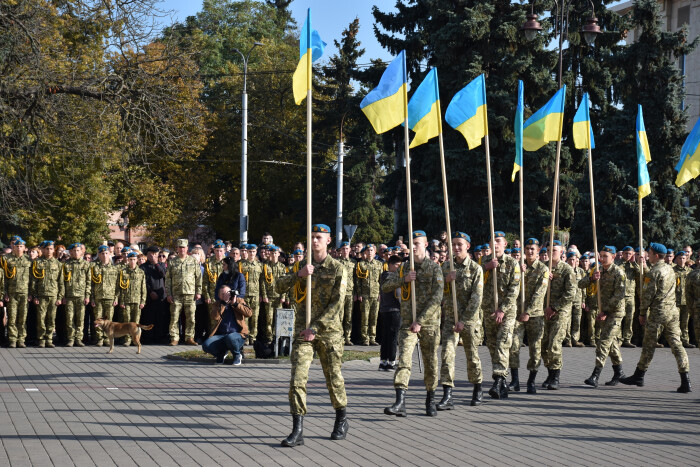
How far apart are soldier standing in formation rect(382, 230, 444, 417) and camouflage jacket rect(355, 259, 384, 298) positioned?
9.32 meters

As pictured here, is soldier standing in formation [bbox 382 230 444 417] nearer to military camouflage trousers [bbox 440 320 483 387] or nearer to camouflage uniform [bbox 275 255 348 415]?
military camouflage trousers [bbox 440 320 483 387]

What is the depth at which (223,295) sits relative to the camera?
14891 mm

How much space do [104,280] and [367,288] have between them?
5.68m

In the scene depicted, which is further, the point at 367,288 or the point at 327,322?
the point at 367,288

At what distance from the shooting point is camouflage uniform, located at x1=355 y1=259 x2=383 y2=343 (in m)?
19.8

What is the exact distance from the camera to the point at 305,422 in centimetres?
966

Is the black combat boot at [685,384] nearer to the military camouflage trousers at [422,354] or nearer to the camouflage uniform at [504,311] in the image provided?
the camouflage uniform at [504,311]

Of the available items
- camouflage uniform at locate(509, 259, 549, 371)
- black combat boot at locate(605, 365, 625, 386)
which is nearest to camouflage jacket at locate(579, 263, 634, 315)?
black combat boot at locate(605, 365, 625, 386)

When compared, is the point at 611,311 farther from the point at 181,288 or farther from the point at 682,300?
the point at 181,288

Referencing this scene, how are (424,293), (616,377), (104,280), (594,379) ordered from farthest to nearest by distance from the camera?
(104,280) < (616,377) < (594,379) < (424,293)

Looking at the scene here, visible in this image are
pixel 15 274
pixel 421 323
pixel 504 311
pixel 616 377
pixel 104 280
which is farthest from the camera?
pixel 104 280

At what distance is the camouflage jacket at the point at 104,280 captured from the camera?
727 inches

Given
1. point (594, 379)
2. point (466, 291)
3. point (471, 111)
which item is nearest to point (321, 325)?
point (466, 291)

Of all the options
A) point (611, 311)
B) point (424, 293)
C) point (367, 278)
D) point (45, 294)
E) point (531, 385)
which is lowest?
point (531, 385)
